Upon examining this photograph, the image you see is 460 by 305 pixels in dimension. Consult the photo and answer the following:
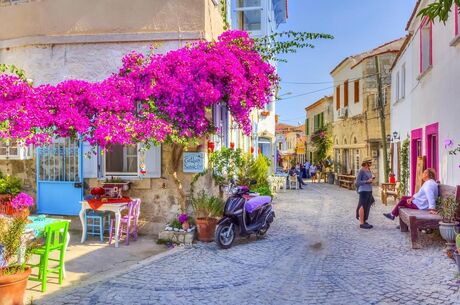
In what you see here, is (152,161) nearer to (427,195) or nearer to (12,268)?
(12,268)

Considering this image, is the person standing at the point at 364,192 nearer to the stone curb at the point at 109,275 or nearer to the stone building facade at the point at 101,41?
the stone building facade at the point at 101,41

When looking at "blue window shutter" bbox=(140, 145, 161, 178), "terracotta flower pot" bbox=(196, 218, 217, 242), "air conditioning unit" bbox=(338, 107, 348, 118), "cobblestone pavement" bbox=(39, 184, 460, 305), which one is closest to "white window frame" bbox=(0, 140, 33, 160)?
"blue window shutter" bbox=(140, 145, 161, 178)

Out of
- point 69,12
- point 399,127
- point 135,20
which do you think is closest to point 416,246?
point 135,20

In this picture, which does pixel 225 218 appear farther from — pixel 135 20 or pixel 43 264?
pixel 135 20

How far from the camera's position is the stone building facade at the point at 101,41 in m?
9.44

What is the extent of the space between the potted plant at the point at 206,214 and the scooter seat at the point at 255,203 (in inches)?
24.5

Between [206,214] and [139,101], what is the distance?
2589 millimetres

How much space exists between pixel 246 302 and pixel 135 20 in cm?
680

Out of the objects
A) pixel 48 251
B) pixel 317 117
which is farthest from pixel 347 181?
pixel 48 251

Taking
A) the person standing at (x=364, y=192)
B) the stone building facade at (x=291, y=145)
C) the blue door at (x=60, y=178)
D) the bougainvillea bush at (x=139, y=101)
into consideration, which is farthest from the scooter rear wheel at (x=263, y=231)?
the stone building facade at (x=291, y=145)

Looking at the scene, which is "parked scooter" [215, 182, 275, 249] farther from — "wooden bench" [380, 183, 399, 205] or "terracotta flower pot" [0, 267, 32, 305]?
"wooden bench" [380, 183, 399, 205]

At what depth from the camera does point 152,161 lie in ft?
30.4

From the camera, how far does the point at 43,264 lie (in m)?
5.88

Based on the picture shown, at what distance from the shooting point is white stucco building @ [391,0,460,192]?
9.52 m
